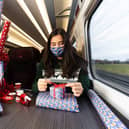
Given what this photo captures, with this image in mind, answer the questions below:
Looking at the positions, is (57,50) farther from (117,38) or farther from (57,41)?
(117,38)

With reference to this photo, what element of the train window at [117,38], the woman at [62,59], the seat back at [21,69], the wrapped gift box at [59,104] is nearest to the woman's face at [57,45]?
the woman at [62,59]

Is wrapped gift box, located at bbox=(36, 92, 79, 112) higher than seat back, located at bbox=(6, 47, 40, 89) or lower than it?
lower

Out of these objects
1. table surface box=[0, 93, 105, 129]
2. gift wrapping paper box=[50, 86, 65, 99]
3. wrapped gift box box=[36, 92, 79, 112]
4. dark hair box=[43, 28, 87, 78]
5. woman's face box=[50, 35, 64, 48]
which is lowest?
table surface box=[0, 93, 105, 129]

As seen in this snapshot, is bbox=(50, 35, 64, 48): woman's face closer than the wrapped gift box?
No

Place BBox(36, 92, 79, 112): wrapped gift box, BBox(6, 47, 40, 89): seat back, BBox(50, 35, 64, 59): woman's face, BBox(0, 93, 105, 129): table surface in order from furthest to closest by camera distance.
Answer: BBox(6, 47, 40, 89): seat back, BBox(50, 35, 64, 59): woman's face, BBox(36, 92, 79, 112): wrapped gift box, BBox(0, 93, 105, 129): table surface

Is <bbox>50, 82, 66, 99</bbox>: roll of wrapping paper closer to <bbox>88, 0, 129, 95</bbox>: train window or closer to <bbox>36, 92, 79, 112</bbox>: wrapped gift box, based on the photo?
<bbox>36, 92, 79, 112</bbox>: wrapped gift box

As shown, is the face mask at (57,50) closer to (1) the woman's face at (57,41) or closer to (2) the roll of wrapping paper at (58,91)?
(1) the woman's face at (57,41)

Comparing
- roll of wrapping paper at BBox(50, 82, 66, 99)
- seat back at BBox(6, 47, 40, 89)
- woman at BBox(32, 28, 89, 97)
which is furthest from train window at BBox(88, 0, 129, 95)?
seat back at BBox(6, 47, 40, 89)

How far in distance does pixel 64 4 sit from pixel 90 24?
60 centimetres

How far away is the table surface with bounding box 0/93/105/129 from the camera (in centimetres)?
47

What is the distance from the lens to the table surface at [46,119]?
47 centimetres

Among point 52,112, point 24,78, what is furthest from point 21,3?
point 52,112

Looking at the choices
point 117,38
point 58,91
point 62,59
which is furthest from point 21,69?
point 117,38

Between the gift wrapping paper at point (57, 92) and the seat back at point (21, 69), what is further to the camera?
the seat back at point (21, 69)
